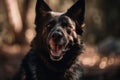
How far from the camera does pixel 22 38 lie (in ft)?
73.3

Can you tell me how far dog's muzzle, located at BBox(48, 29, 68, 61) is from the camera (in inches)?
356

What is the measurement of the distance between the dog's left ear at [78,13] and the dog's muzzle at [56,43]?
0.61m

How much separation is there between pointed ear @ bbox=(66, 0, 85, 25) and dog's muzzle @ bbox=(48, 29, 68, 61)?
66 centimetres

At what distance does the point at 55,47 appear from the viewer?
29.9ft

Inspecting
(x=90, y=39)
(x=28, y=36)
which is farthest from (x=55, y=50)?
(x=28, y=36)

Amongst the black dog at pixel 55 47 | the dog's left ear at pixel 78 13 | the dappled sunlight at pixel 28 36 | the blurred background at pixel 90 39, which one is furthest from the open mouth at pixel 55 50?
the dappled sunlight at pixel 28 36

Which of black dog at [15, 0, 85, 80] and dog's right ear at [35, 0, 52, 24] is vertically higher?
dog's right ear at [35, 0, 52, 24]

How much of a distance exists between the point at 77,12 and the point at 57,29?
2.48 feet

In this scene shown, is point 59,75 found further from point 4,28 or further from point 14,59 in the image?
point 4,28

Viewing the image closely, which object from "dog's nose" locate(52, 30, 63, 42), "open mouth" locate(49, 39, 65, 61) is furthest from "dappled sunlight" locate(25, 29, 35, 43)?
"dog's nose" locate(52, 30, 63, 42)

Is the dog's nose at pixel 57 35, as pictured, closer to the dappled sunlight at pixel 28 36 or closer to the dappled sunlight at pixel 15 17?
the dappled sunlight at pixel 15 17

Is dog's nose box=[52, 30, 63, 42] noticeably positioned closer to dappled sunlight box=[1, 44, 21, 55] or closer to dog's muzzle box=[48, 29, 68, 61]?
dog's muzzle box=[48, 29, 68, 61]

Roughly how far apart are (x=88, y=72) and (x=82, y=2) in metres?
4.88

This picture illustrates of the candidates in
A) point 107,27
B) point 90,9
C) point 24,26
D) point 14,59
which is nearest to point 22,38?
point 24,26
